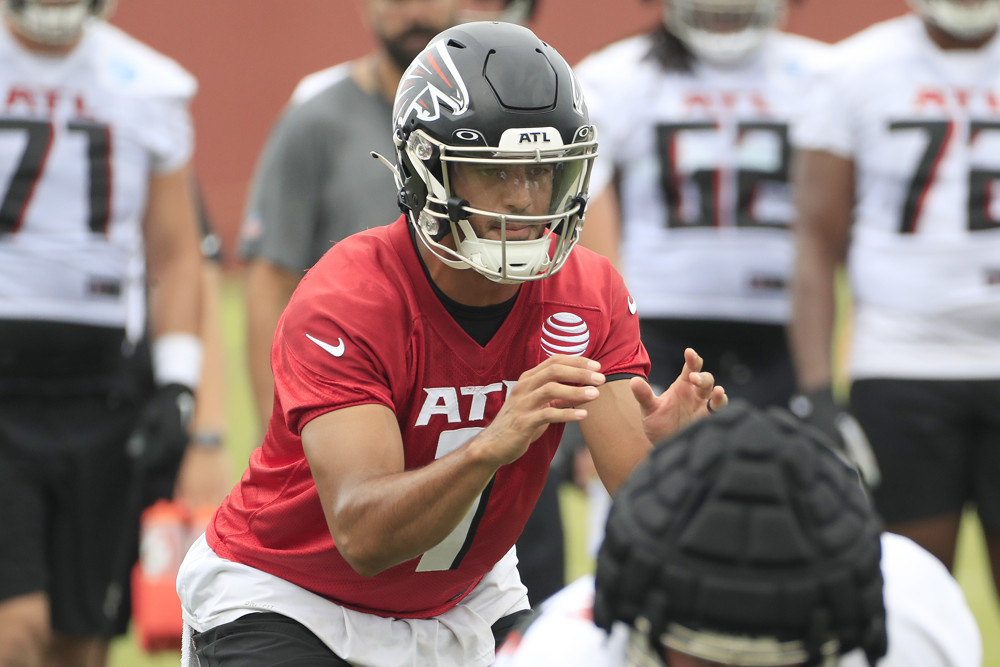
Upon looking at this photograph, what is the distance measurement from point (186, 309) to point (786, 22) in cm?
1066

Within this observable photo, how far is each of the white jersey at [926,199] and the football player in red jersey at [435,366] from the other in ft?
6.58

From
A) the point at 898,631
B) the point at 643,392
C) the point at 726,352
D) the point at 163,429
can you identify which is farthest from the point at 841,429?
the point at 898,631

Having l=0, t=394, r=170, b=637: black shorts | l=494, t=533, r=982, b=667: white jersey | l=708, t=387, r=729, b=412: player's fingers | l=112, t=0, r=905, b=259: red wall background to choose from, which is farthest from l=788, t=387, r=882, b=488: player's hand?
l=112, t=0, r=905, b=259: red wall background

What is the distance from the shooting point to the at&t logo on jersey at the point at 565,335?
9.39 ft

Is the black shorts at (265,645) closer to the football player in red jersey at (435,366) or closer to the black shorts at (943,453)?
the football player in red jersey at (435,366)

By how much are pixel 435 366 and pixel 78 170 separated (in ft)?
7.61

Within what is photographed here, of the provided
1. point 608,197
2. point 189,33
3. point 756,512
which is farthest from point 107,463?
point 189,33

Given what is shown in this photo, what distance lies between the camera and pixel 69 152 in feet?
15.3

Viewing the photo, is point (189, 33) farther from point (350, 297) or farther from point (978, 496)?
point (350, 297)

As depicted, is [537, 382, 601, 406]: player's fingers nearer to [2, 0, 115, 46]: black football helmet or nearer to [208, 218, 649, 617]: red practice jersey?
[208, 218, 649, 617]: red practice jersey

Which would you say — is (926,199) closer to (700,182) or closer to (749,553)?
(700,182)

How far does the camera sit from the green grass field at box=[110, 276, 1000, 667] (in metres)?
5.75

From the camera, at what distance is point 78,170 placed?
470cm

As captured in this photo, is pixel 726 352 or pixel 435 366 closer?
pixel 435 366
